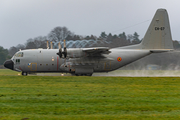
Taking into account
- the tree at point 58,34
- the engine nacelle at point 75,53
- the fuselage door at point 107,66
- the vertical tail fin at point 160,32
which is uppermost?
the tree at point 58,34

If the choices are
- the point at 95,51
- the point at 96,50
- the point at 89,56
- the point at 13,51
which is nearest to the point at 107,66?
the point at 89,56

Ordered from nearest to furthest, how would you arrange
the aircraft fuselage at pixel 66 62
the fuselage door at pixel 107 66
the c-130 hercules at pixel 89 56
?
1. the c-130 hercules at pixel 89 56
2. the aircraft fuselage at pixel 66 62
3. the fuselage door at pixel 107 66

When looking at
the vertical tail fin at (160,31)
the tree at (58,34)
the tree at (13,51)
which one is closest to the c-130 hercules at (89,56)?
the vertical tail fin at (160,31)

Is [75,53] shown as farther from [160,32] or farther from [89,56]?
[160,32]

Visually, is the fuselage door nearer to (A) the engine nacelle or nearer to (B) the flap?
(B) the flap

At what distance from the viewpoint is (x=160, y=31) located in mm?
26266

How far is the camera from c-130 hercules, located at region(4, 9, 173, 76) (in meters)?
24.5

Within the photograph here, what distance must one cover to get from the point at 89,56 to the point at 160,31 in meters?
8.44

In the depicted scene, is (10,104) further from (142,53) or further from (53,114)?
(142,53)

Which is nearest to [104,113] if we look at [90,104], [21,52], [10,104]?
[90,104]

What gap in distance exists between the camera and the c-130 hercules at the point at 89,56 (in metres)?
24.5

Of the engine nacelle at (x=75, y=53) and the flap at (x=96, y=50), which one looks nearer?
the flap at (x=96, y=50)

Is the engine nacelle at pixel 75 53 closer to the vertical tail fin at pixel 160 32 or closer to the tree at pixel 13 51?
the vertical tail fin at pixel 160 32

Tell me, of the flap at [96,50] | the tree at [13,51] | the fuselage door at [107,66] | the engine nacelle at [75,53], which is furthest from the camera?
the tree at [13,51]
